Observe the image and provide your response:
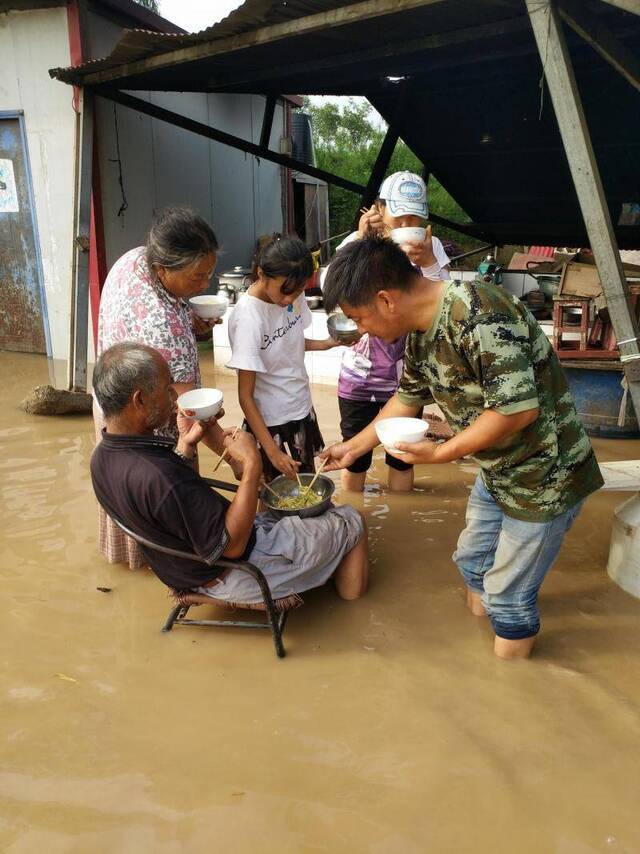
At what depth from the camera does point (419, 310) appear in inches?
82.0

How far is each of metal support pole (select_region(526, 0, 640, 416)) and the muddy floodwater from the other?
120cm

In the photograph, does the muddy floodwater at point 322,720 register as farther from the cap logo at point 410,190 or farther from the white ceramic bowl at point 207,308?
the cap logo at point 410,190

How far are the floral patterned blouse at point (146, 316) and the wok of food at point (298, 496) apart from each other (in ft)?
2.05

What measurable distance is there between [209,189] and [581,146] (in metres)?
7.69

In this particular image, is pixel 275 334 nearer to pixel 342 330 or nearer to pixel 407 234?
pixel 342 330

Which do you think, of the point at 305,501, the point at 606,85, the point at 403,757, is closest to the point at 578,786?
the point at 403,757

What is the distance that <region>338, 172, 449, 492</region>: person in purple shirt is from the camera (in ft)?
11.3

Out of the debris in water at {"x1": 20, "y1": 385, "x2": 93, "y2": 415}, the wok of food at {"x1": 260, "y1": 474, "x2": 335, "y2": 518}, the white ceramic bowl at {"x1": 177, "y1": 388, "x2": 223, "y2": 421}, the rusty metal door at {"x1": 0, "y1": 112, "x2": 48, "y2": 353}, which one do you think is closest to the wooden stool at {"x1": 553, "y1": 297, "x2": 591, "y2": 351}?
the wok of food at {"x1": 260, "y1": 474, "x2": 335, "y2": 518}

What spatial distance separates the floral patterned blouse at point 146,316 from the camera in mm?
2705

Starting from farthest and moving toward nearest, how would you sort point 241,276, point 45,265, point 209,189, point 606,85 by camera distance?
point 209,189 < point 241,276 < point 45,265 < point 606,85

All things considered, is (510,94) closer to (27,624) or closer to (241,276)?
(241,276)

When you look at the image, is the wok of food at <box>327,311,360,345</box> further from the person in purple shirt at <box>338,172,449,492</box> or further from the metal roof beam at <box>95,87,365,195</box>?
the metal roof beam at <box>95,87,365,195</box>

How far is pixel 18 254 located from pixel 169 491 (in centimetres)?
658

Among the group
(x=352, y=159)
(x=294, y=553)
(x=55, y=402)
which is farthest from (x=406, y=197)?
(x=352, y=159)
